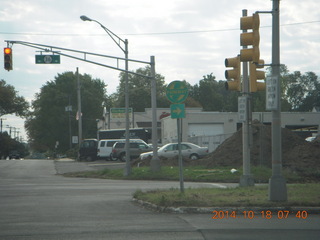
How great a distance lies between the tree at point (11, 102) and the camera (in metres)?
87.3

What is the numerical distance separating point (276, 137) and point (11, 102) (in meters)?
79.9

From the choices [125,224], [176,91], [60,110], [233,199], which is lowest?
[125,224]

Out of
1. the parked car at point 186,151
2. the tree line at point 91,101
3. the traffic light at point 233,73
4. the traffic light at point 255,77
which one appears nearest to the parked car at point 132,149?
the parked car at point 186,151

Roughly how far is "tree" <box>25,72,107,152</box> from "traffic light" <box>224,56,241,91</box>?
259 feet

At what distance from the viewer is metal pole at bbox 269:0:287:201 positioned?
13.3 meters

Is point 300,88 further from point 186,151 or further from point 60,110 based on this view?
point 186,151

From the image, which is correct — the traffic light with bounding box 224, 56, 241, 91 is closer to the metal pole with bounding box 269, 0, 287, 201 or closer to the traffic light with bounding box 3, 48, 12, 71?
the metal pole with bounding box 269, 0, 287, 201

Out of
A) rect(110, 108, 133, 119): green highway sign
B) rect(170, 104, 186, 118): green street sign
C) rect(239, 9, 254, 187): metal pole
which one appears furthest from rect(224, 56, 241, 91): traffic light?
rect(110, 108, 133, 119): green highway sign

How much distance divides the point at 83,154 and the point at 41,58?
3071cm

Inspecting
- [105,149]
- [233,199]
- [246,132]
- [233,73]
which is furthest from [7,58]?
[105,149]

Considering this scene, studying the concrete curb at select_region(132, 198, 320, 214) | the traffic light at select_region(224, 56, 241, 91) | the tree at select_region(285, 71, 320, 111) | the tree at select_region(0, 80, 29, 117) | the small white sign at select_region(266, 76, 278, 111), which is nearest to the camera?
the concrete curb at select_region(132, 198, 320, 214)

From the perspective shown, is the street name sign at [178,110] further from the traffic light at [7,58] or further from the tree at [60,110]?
the tree at [60,110]

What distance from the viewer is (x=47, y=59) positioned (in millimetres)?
27266

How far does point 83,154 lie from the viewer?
57219 mm
